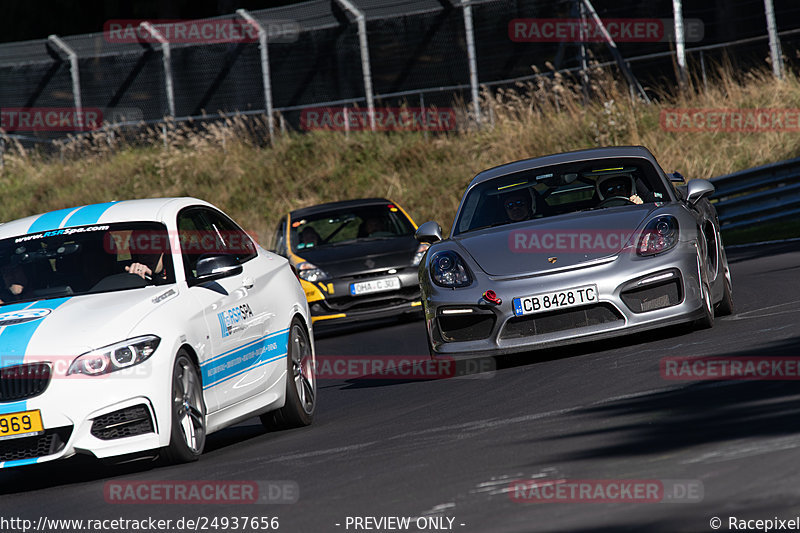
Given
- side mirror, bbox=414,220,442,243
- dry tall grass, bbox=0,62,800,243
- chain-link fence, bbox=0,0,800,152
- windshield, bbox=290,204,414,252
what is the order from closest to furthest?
side mirror, bbox=414,220,442,243 → windshield, bbox=290,204,414,252 → dry tall grass, bbox=0,62,800,243 → chain-link fence, bbox=0,0,800,152

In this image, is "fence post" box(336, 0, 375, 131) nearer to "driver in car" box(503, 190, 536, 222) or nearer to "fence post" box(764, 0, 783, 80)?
"fence post" box(764, 0, 783, 80)

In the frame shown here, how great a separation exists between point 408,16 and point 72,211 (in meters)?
20.3

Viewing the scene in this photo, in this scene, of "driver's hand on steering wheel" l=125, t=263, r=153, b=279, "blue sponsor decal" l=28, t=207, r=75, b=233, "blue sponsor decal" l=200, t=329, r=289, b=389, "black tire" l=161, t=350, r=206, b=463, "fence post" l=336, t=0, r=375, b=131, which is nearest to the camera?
"black tire" l=161, t=350, r=206, b=463

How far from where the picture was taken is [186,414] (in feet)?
23.3

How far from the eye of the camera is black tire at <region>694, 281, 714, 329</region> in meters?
9.27

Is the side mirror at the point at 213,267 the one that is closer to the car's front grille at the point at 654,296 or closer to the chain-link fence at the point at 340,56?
the car's front grille at the point at 654,296

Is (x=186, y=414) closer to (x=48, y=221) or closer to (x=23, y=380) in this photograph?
(x=23, y=380)

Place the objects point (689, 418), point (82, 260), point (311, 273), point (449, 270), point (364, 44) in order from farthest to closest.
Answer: point (364, 44)
point (311, 273)
point (449, 270)
point (82, 260)
point (689, 418)

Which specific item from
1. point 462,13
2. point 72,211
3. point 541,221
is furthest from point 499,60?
point 72,211

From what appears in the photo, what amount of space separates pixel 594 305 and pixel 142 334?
337 centimetres

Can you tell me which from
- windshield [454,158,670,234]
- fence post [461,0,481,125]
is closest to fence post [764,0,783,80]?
fence post [461,0,481,125]

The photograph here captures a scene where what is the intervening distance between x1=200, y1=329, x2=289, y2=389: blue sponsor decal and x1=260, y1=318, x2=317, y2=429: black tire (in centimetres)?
13

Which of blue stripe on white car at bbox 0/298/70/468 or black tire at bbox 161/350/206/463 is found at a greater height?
blue stripe on white car at bbox 0/298/70/468

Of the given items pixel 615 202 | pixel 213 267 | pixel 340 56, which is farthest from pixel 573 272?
pixel 340 56
